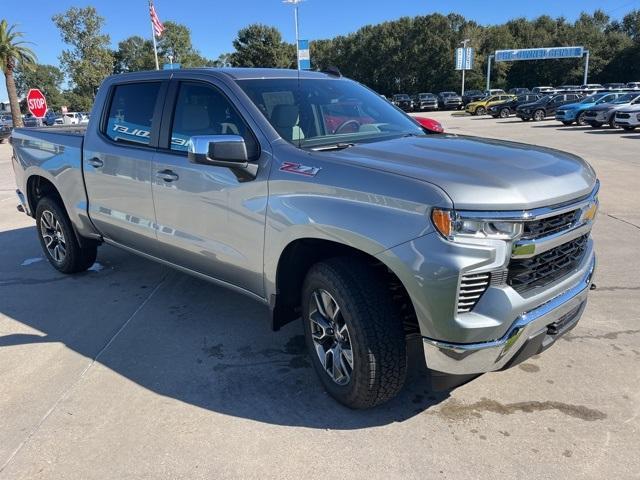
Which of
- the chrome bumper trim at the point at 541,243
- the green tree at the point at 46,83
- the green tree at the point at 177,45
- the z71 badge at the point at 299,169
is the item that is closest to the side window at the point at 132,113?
the z71 badge at the point at 299,169

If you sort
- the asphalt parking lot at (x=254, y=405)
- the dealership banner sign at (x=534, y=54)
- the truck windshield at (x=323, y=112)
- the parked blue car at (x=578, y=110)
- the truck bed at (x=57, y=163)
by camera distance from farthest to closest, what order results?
the dealership banner sign at (x=534, y=54) < the parked blue car at (x=578, y=110) < the truck bed at (x=57, y=163) < the truck windshield at (x=323, y=112) < the asphalt parking lot at (x=254, y=405)

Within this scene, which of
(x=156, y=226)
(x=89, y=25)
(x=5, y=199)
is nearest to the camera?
(x=156, y=226)

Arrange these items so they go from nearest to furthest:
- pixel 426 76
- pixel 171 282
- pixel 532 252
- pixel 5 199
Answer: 1. pixel 532 252
2. pixel 171 282
3. pixel 5 199
4. pixel 426 76

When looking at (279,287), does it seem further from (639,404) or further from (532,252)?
(639,404)

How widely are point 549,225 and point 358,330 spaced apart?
3.49ft

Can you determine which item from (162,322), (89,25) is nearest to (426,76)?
(89,25)

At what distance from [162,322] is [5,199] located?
25.6 ft

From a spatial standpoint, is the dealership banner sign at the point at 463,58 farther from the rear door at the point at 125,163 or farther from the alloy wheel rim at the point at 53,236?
the rear door at the point at 125,163

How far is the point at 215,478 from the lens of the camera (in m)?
2.55

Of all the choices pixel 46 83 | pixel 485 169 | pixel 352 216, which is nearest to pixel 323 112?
pixel 352 216

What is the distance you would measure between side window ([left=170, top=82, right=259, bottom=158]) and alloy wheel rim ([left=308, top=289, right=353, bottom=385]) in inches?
43.4

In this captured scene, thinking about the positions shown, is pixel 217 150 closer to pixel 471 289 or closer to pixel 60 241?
pixel 471 289

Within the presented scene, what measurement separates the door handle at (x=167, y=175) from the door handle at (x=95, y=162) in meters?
0.89

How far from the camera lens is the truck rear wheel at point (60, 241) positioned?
5238 millimetres
